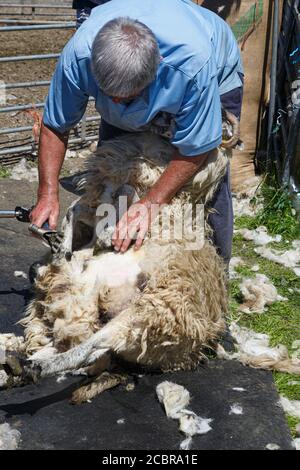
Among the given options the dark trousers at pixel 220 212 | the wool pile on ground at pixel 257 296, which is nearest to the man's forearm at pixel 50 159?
the dark trousers at pixel 220 212

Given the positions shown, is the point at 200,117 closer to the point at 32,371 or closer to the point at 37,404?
the point at 32,371

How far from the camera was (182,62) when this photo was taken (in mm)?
3127

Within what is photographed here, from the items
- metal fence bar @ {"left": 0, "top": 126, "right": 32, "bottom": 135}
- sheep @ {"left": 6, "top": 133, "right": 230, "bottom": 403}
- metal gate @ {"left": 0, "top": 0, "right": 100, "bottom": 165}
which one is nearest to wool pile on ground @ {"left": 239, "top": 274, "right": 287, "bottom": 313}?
sheep @ {"left": 6, "top": 133, "right": 230, "bottom": 403}

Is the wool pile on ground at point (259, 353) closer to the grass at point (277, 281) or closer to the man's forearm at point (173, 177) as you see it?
the grass at point (277, 281)

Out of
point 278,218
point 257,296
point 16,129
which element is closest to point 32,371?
point 257,296

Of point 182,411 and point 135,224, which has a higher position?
point 135,224

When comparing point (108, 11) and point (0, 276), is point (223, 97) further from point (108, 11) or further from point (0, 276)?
point (0, 276)

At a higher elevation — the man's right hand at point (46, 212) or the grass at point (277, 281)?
the man's right hand at point (46, 212)

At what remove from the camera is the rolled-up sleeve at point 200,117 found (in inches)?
125

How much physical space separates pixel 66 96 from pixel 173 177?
0.61 meters

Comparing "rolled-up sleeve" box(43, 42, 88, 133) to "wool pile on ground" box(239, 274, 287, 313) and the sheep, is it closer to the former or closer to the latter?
the sheep

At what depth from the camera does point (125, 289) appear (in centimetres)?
334

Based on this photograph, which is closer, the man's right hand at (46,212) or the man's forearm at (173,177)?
the man's forearm at (173,177)

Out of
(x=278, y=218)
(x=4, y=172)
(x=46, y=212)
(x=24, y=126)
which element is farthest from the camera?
(x=24, y=126)
